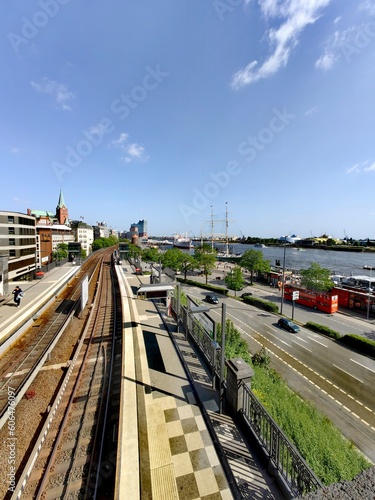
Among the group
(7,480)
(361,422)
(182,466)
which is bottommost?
(361,422)

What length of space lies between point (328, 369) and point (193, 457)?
16.8 m

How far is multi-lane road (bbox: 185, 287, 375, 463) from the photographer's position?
12.3 metres

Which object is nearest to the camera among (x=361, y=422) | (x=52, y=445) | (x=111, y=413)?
(x=52, y=445)

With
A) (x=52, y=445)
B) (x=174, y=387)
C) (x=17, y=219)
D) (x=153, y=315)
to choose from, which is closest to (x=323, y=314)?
(x=153, y=315)

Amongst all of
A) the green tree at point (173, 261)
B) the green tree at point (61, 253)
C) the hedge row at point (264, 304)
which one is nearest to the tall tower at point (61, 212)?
the green tree at point (61, 253)

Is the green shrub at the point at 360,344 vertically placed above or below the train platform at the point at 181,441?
below

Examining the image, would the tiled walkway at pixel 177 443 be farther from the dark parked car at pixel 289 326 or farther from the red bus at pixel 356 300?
the red bus at pixel 356 300

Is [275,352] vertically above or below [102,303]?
below

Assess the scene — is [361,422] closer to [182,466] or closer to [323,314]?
[182,466]

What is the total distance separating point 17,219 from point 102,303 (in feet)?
84.7

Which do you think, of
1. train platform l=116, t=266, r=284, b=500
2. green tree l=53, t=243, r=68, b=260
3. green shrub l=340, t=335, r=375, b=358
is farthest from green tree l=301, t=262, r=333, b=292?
green tree l=53, t=243, r=68, b=260

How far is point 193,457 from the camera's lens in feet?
16.4

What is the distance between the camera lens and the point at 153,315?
1453cm

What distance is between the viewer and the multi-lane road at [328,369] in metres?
12.3
